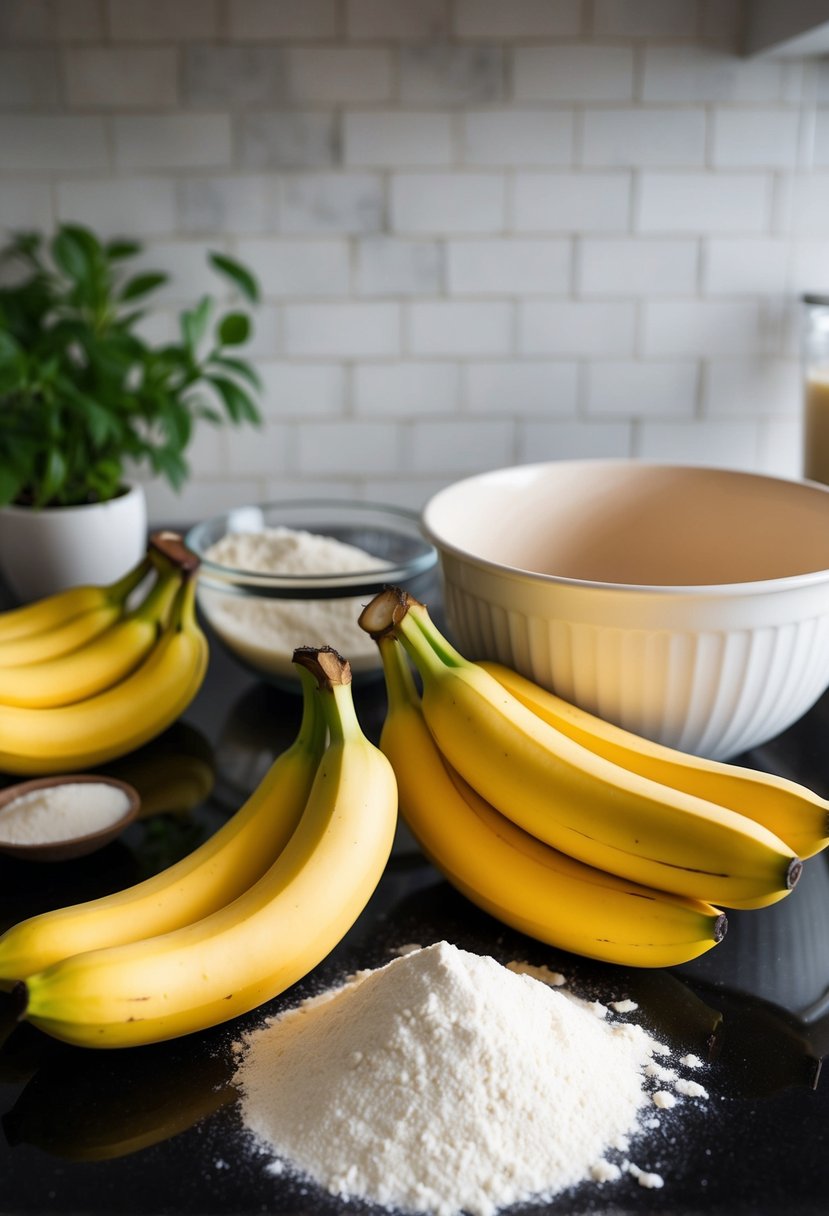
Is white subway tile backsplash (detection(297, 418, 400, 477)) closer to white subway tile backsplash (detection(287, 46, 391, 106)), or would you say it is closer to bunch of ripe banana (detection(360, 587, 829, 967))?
white subway tile backsplash (detection(287, 46, 391, 106))

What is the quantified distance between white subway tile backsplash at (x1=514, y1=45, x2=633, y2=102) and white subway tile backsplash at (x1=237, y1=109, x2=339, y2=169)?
227 mm

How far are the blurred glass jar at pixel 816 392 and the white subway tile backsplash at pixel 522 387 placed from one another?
0.28 m

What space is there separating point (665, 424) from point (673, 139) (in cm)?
34

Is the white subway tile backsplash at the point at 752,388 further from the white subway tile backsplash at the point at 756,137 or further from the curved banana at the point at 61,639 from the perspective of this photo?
the curved banana at the point at 61,639

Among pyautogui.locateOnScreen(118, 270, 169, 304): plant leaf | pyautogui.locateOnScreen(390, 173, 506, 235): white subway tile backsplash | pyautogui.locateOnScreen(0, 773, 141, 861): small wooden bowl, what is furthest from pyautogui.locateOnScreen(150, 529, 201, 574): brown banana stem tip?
pyautogui.locateOnScreen(390, 173, 506, 235): white subway tile backsplash

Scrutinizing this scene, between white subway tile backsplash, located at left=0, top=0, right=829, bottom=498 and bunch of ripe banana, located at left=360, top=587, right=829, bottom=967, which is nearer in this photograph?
bunch of ripe banana, located at left=360, top=587, right=829, bottom=967

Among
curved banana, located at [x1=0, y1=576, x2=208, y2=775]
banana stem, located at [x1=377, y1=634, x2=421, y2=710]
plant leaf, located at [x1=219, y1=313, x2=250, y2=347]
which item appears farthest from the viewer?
plant leaf, located at [x1=219, y1=313, x2=250, y2=347]

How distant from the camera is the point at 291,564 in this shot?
37.1 inches

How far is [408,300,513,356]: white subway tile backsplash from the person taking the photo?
4.48 ft

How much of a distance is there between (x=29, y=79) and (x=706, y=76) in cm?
77

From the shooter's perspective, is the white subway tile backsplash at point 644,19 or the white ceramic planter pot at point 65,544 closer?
the white ceramic planter pot at point 65,544

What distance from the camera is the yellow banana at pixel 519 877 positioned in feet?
1.93

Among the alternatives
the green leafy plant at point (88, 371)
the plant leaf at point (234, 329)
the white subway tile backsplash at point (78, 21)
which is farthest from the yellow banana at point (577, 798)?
the white subway tile backsplash at point (78, 21)

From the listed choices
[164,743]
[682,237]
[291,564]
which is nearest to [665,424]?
[682,237]
